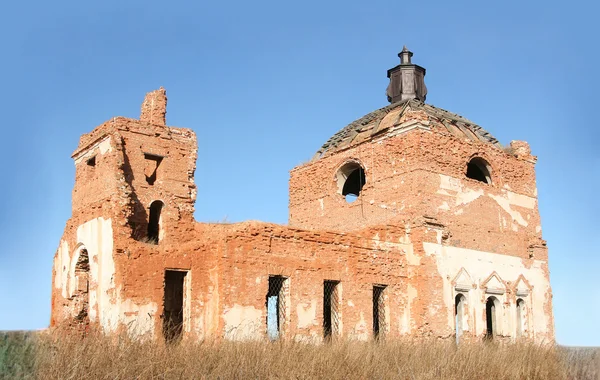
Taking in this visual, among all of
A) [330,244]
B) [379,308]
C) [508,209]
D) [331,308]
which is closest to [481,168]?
[508,209]

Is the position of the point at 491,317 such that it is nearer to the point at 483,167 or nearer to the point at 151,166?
the point at 483,167

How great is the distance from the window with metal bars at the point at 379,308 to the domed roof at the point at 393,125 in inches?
180

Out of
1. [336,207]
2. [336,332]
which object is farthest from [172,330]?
[336,207]

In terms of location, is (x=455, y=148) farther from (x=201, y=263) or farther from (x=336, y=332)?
(x=201, y=263)

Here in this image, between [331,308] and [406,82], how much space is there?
11185 millimetres

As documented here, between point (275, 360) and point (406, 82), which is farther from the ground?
point (406, 82)

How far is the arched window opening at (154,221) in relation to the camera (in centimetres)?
1811

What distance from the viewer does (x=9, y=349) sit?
507 cm

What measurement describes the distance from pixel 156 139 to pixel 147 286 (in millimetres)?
5511

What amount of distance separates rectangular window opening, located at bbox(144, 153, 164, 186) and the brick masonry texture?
1.7 inches

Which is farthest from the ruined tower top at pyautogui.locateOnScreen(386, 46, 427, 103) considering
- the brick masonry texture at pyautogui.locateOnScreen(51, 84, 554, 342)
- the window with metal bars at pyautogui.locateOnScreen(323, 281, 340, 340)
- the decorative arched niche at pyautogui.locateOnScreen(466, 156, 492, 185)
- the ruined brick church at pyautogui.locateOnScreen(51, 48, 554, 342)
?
the window with metal bars at pyautogui.locateOnScreen(323, 281, 340, 340)

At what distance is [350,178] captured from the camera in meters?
21.8

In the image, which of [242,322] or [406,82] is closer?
[242,322]

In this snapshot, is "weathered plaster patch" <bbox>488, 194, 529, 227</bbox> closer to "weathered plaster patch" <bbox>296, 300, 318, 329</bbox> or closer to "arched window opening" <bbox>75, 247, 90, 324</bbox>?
"weathered plaster patch" <bbox>296, 300, 318, 329</bbox>
